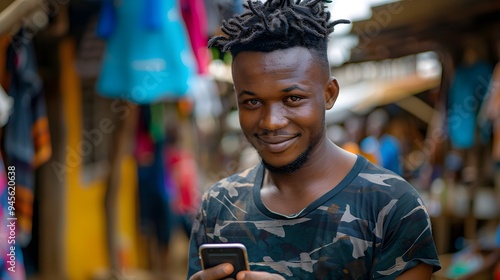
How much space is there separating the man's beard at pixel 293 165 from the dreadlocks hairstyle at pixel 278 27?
0.31 meters

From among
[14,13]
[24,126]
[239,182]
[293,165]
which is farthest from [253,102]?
[24,126]

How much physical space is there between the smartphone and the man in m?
0.02

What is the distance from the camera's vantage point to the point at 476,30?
20.4 feet

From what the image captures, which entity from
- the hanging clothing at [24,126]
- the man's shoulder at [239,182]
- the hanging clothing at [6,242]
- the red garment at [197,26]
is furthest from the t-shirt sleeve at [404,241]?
the red garment at [197,26]

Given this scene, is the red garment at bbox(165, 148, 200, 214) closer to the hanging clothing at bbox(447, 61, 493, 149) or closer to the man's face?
the hanging clothing at bbox(447, 61, 493, 149)

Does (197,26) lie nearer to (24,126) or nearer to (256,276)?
(24,126)

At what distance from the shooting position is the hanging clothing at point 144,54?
423 centimetres

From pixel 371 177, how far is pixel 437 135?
538 cm

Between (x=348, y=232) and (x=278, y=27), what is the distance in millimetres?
631

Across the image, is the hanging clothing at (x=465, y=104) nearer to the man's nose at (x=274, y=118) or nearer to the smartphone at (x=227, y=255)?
the man's nose at (x=274, y=118)

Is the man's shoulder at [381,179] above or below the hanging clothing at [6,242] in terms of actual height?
above

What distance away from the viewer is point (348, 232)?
1.88 meters

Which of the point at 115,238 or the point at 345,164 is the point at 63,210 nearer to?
the point at 115,238

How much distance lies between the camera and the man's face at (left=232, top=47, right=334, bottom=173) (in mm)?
1902
